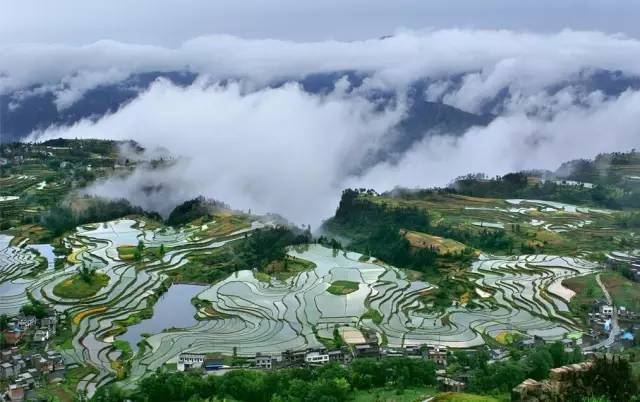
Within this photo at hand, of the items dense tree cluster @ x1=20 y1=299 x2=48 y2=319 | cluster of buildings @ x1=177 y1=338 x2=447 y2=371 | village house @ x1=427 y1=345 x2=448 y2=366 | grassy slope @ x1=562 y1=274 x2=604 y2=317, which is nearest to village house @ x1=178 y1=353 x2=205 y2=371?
cluster of buildings @ x1=177 y1=338 x2=447 y2=371

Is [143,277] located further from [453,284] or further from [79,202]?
[79,202]

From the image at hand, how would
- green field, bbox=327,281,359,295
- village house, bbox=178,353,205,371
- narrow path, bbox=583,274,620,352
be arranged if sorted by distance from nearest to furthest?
village house, bbox=178,353,205,371 → narrow path, bbox=583,274,620,352 → green field, bbox=327,281,359,295

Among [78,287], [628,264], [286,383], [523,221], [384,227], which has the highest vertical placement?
[286,383]

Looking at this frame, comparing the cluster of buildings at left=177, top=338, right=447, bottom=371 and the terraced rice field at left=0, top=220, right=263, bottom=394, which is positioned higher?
Result: the cluster of buildings at left=177, top=338, right=447, bottom=371

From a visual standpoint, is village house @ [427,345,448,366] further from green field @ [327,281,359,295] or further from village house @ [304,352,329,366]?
green field @ [327,281,359,295]

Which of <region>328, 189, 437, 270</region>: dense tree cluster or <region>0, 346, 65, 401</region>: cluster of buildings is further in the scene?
<region>328, 189, 437, 270</region>: dense tree cluster

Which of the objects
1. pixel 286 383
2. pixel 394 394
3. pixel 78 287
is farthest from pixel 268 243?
pixel 394 394

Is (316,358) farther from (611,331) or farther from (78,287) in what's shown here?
(78,287)

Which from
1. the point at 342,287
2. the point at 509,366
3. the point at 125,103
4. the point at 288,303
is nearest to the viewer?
the point at 509,366

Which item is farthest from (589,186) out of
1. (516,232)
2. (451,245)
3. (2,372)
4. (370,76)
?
(370,76)
